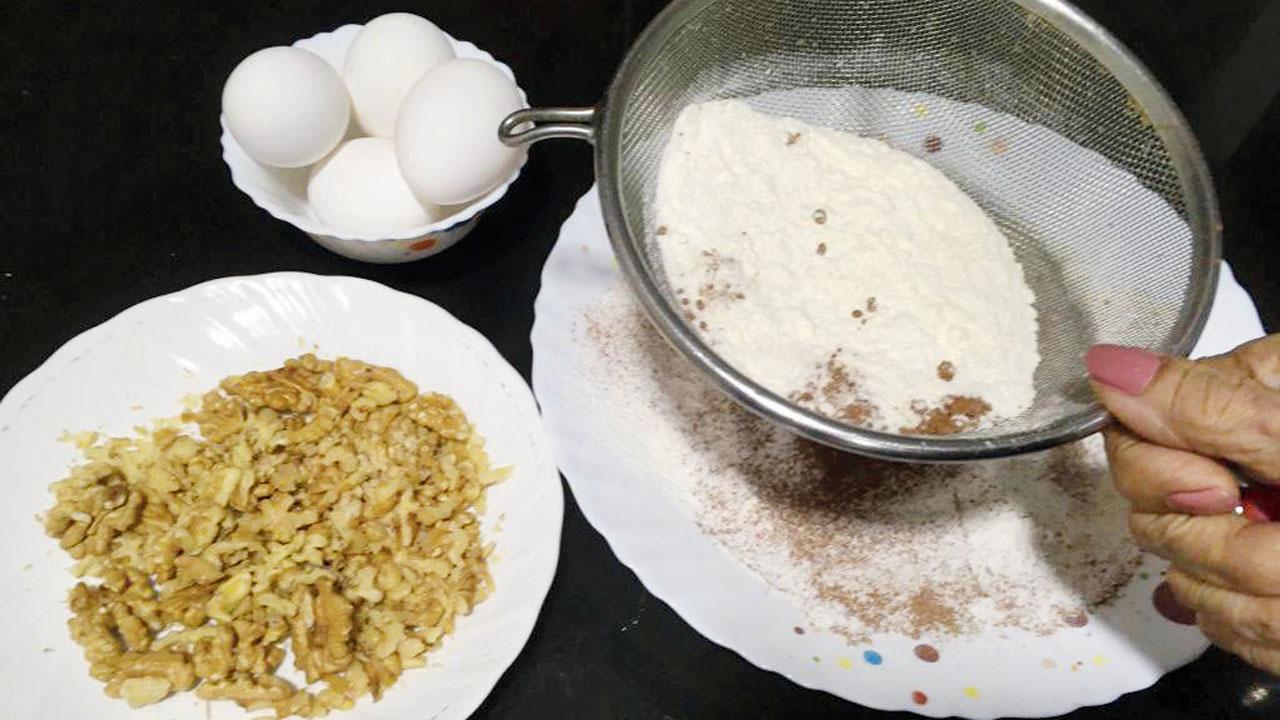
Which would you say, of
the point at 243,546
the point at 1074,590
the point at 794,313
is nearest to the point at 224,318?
the point at 243,546

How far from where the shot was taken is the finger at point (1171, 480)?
764mm

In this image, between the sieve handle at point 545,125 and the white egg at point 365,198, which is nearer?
the sieve handle at point 545,125

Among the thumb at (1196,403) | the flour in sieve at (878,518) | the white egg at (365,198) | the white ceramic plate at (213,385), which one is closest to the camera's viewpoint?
the thumb at (1196,403)

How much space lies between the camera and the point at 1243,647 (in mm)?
811

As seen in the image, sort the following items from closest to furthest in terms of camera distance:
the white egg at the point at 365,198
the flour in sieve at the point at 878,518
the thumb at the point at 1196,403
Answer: the thumb at the point at 1196,403 → the flour in sieve at the point at 878,518 → the white egg at the point at 365,198

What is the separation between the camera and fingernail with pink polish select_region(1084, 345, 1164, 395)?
802 mm

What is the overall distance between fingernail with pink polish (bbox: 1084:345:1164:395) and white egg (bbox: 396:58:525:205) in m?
0.75

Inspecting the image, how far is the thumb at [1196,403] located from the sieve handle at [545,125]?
0.60m

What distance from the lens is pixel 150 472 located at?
3.54ft

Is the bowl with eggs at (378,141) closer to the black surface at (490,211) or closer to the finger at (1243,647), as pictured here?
the black surface at (490,211)

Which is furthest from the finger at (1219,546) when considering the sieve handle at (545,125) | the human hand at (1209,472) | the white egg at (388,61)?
the white egg at (388,61)

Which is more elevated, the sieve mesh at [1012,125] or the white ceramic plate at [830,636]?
the sieve mesh at [1012,125]

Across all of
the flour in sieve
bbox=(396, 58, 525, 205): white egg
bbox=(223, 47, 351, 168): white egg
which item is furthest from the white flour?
bbox=(223, 47, 351, 168): white egg

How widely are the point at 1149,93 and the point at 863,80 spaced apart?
395mm
